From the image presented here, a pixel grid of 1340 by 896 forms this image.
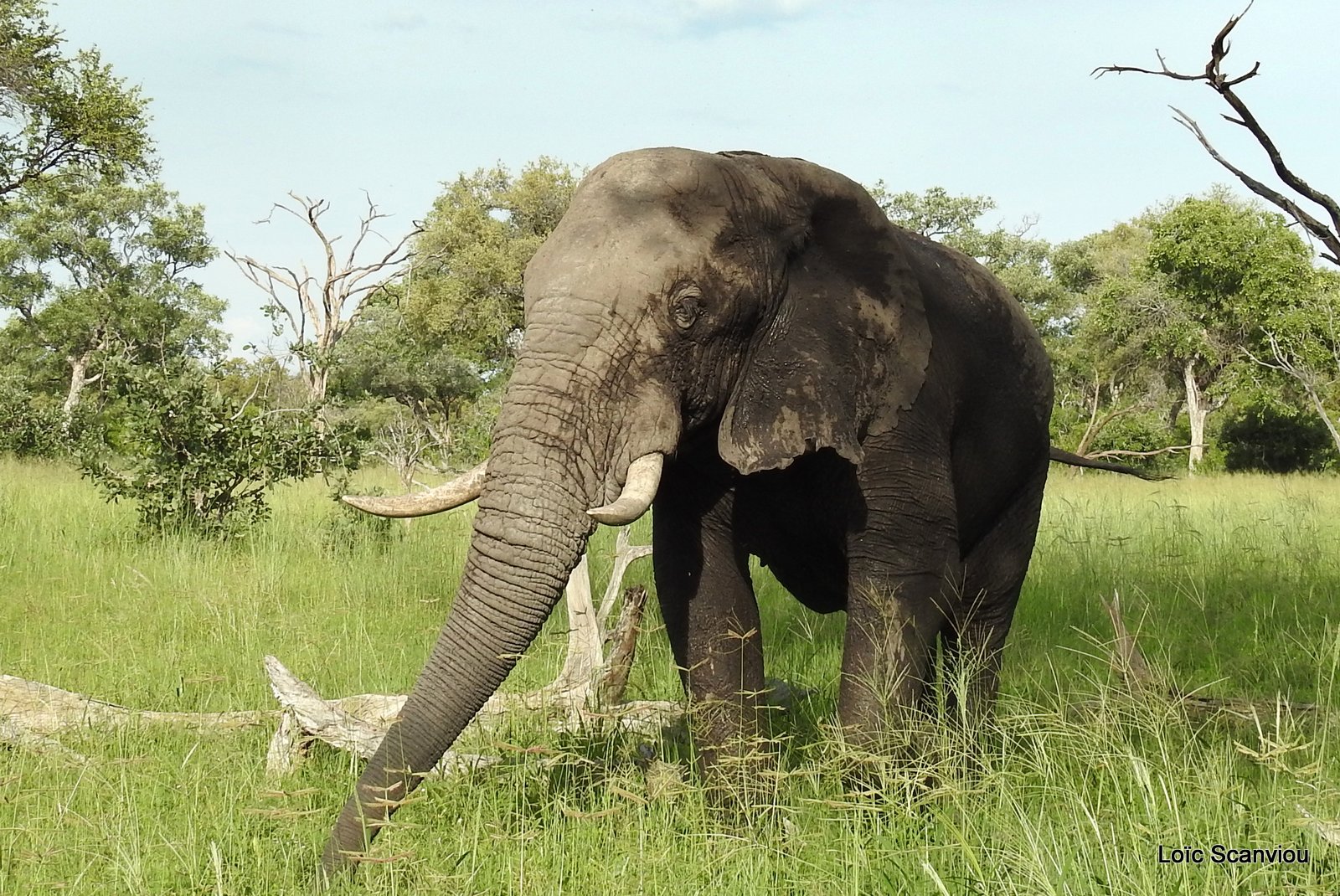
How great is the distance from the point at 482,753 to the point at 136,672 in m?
2.44

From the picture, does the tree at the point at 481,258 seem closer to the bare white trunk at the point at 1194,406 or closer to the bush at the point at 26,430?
the bush at the point at 26,430

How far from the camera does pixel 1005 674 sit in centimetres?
645

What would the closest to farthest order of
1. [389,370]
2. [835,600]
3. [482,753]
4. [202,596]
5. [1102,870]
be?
[1102,870] < [482,753] < [835,600] < [202,596] < [389,370]

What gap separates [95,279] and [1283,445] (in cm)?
3626

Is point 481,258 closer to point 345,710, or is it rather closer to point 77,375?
point 77,375

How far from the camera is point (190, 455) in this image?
1045 cm

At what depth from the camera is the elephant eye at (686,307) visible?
3.70m

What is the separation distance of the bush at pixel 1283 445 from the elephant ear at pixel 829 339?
28.5 metres

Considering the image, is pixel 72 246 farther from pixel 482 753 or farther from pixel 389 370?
pixel 482 753

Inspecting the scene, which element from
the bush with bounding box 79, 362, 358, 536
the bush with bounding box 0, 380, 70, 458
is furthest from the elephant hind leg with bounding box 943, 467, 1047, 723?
the bush with bounding box 0, 380, 70, 458

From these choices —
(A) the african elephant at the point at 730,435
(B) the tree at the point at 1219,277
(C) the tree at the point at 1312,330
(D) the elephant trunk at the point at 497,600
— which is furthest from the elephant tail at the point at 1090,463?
(B) the tree at the point at 1219,277

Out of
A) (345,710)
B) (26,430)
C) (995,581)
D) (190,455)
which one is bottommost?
(26,430)

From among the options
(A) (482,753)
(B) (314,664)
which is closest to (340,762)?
(A) (482,753)

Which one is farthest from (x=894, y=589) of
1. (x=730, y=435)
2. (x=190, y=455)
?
(x=190, y=455)
